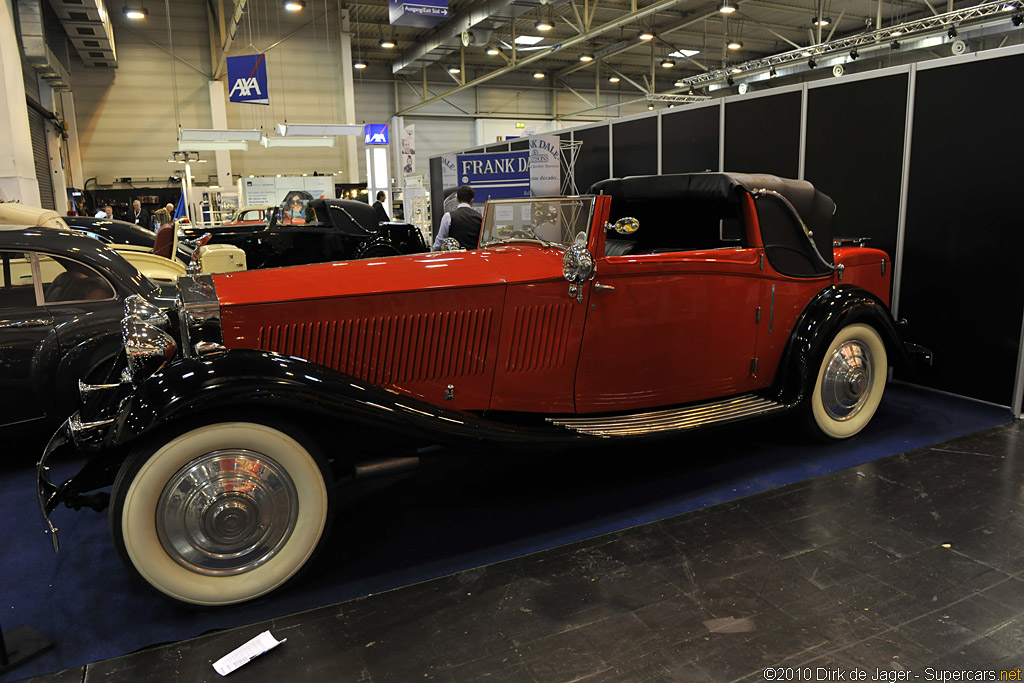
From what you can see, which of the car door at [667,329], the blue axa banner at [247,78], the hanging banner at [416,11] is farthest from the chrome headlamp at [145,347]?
the blue axa banner at [247,78]

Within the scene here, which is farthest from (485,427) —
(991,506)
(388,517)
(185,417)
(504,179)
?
(504,179)

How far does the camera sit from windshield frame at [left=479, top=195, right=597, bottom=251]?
10.9 ft

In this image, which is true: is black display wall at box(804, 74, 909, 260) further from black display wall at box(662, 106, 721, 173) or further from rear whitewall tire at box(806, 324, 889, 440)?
rear whitewall tire at box(806, 324, 889, 440)

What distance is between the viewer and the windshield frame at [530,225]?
3322mm

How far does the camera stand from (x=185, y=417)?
89.7 inches

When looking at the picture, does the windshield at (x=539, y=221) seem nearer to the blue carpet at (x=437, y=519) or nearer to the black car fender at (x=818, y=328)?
the blue carpet at (x=437, y=519)

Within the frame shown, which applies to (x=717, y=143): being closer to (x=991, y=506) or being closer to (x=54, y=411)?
(x=991, y=506)

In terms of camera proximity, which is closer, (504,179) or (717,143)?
(717,143)

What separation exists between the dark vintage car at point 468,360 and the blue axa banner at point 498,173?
18.7 feet

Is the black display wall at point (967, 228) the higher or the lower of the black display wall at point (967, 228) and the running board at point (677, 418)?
the higher

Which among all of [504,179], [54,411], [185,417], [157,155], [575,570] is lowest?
[575,570]

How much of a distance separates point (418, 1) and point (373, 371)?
7.66 meters

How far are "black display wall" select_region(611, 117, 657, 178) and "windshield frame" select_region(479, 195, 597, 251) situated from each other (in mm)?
4676


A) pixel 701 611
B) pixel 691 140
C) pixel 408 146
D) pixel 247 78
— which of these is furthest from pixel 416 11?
pixel 701 611
